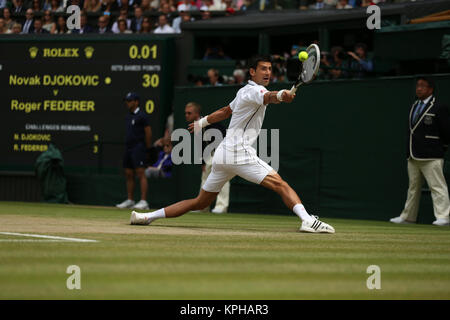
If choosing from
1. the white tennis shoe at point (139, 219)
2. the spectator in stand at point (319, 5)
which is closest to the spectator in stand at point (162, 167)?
the spectator in stand at point (319, 5)

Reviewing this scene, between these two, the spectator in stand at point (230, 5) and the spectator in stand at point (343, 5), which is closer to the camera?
the spectator in stand at point (343, 5)

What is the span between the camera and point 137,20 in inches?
770

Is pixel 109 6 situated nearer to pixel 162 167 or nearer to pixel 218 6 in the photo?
Answer: pixel 218 6

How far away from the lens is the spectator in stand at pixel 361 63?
1534cm

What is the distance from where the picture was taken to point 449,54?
1290cm

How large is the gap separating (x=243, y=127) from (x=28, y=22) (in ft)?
40.5

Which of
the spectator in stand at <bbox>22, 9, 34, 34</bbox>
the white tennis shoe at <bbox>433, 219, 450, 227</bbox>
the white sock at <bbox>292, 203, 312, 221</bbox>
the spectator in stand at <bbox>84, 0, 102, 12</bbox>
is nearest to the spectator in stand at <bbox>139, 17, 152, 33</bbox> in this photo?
the spectator in stand at <bbox>84, 0, 102, 12</bbox>

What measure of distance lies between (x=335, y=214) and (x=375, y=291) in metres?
9.65

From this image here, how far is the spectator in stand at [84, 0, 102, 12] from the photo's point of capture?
19984 millimetres

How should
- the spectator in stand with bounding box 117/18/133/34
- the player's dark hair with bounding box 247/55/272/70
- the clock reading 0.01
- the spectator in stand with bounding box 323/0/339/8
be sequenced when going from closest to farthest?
the player's dark hair with bounding box 247/55/272/70 → the clock reading 0.01 → the spectator in stand with bounding box 323/0/339/8 → the spectator in stand with bounding box 117/18/133/34

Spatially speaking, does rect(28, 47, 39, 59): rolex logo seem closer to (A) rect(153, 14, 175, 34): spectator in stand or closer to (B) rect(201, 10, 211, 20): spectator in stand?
(A) rect(153, 14, 175, 34): spectator in stand

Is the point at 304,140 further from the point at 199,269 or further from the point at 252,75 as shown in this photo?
the point at 199,269

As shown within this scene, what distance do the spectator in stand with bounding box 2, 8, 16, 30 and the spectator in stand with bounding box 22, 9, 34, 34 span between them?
18.1 inches

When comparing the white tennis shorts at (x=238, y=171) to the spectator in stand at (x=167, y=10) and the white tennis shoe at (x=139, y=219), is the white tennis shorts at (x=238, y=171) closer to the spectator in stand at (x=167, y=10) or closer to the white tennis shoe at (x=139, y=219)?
the white tennis shoe at (x=139, y=219)
